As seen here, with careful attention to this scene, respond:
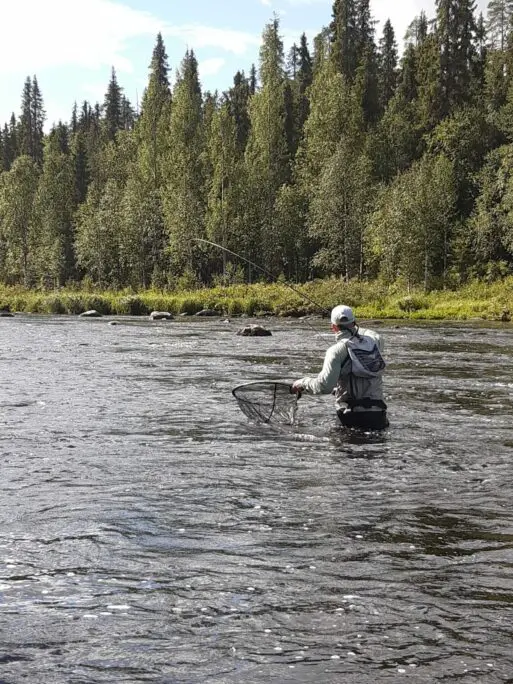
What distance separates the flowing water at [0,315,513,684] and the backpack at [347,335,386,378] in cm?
97

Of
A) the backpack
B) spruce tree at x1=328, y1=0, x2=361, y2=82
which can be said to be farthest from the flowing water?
spruce tree at x1=328, y1=0, x2=361, y2=82

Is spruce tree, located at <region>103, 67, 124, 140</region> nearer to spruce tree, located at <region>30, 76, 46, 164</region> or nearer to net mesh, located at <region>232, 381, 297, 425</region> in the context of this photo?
spruce tree, located at <region>30, 76, 46, 164</region>

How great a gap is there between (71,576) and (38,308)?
4707 cm

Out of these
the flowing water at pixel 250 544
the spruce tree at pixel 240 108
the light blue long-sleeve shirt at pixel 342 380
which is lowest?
the flowing water at pixel 250 544

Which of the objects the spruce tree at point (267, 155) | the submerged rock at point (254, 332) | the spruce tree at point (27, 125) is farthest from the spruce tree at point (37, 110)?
the submerged rock at point (254, 332)

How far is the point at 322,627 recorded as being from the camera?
4648 millimetres

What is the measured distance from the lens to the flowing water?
14.1 feet

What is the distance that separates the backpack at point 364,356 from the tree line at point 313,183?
43.3 m

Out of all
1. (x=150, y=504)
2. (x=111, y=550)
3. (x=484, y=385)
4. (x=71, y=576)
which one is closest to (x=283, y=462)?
(x=150, y=504)

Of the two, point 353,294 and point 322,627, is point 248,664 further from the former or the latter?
point 353,294

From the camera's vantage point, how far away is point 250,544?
6.16 metres

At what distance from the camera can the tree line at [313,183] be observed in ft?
186

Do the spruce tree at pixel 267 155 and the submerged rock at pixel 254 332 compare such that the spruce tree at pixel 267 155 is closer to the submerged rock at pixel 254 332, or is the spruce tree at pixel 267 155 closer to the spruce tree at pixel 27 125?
the submerged rock at pixel 254 332

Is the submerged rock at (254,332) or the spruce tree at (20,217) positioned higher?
the spruce tree at (20,217)
